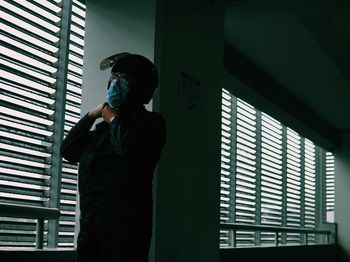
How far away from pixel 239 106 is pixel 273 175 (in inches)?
71.6

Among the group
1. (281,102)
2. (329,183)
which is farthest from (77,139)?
(329,183)

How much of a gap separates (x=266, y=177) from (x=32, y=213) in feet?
19.0

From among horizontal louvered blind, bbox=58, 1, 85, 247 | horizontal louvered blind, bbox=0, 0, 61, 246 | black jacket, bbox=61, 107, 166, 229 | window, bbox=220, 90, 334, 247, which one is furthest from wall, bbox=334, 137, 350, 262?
black jacket, bbox=61, 107, 166, 229

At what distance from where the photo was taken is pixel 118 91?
246 centimetres

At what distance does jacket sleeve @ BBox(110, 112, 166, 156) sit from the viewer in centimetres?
232

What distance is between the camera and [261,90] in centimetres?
706

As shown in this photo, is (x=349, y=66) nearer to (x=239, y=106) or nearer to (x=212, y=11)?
(x=239, y=106)

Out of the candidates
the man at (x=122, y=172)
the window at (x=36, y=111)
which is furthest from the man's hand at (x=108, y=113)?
the window at (x=36, y=111)

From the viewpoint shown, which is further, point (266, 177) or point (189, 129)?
point (266, 177)

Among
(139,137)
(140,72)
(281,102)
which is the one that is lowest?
(139,137)

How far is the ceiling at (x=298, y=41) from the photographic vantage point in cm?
516

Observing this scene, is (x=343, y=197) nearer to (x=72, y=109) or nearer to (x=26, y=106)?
(x=72, y=109)

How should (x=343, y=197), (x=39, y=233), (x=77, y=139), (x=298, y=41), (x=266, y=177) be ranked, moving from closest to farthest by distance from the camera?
(x=77, y=139) < (x=39, y=233) < (x=298, y=41) < (x=266, y=177) < (x=343, y=197)

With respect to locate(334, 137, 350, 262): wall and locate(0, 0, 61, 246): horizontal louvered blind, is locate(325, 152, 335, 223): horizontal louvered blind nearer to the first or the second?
locate(334, 137, 350, 262): wall
